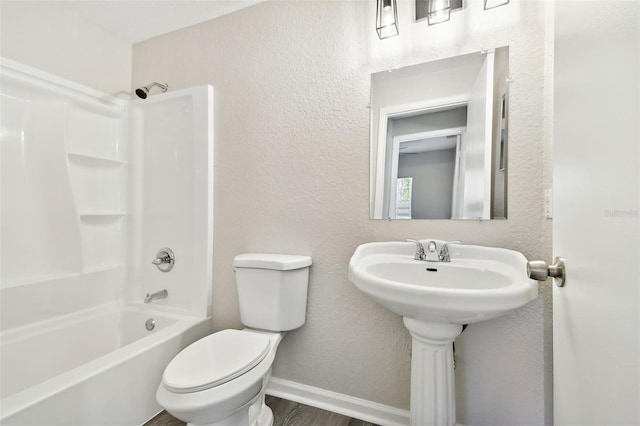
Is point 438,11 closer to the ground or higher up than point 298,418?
higher up

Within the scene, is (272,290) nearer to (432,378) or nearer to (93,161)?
(432,378)

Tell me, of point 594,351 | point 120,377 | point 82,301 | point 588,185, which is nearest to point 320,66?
point 588,185

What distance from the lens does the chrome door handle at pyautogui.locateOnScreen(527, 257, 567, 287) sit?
0.62m

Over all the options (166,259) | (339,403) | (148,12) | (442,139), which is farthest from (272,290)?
(148,12)

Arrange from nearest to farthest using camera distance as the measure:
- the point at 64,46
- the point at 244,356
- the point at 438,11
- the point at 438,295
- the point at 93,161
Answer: the point at 438,295 < the point at 244,356 < the point at 438,11 < the point at 64,46 < the point at 93,161

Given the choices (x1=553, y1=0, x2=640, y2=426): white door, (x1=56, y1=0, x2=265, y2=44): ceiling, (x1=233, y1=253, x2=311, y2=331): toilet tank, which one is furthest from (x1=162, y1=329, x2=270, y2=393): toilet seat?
(x1=56, y1=0, x2=265, y2=44): ceiling

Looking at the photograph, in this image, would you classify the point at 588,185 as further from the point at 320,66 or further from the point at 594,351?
the point at 320,66

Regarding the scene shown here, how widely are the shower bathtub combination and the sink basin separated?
3.55 feet

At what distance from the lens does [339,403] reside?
4.78 feet

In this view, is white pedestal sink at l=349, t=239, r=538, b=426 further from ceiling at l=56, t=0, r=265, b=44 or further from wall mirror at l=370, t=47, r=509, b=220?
ceiling at l=56, t=0, r=265, b=44

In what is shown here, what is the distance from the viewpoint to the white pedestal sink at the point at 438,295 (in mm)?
826

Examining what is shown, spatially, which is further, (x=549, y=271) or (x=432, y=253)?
(x=432, y=253)

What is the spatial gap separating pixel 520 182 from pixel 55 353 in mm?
2434

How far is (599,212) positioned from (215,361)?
1237 millimetres
